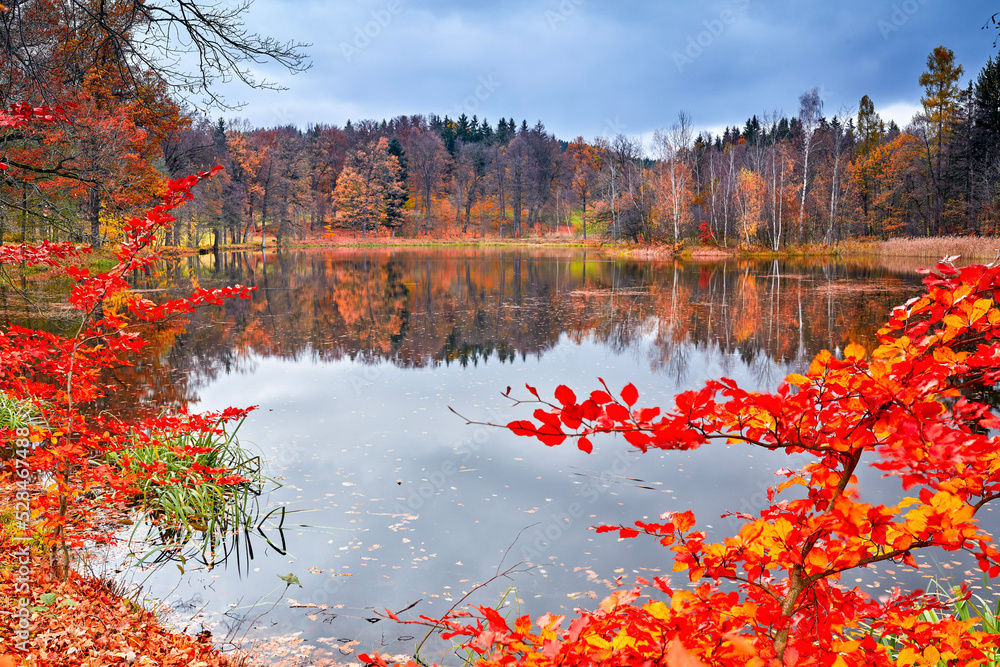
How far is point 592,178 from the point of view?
58.8m

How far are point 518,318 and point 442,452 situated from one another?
9.47 meters

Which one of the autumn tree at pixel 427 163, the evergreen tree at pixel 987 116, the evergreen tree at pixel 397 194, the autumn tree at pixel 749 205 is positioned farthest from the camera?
the autumn tree at pixel 427 163

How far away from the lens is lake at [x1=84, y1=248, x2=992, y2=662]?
405cm

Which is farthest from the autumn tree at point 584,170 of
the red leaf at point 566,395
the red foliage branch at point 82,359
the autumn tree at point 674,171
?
the red leaf at point 566,395

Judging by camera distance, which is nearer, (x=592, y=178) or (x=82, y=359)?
(x=82, y=359)

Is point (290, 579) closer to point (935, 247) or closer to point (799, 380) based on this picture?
point (799, 380)

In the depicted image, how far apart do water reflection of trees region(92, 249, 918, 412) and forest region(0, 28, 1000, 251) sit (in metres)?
5.06

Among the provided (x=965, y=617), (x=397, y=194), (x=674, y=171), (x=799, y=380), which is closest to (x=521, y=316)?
(x=965, y=617)

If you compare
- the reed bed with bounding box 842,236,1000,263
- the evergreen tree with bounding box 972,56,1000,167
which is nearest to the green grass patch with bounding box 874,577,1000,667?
the reed bed with bounding box 842,236,1000,263

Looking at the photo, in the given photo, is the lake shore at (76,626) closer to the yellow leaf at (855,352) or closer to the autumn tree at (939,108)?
the yellow leaf at (855,352)

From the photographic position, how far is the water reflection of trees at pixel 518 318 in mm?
11406

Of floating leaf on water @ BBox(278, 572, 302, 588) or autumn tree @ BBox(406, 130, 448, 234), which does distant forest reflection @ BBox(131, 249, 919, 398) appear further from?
autumn tree @ BBox(406, 130, 448, 234)

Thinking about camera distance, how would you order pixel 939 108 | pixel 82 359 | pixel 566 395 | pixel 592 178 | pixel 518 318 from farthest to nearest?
1. pixel 592 178
2. pixel 939 108
3. pixel 518 318
4. pixel 82 359
5. pixel 566 395

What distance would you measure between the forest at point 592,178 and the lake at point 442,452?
640 centimetres
